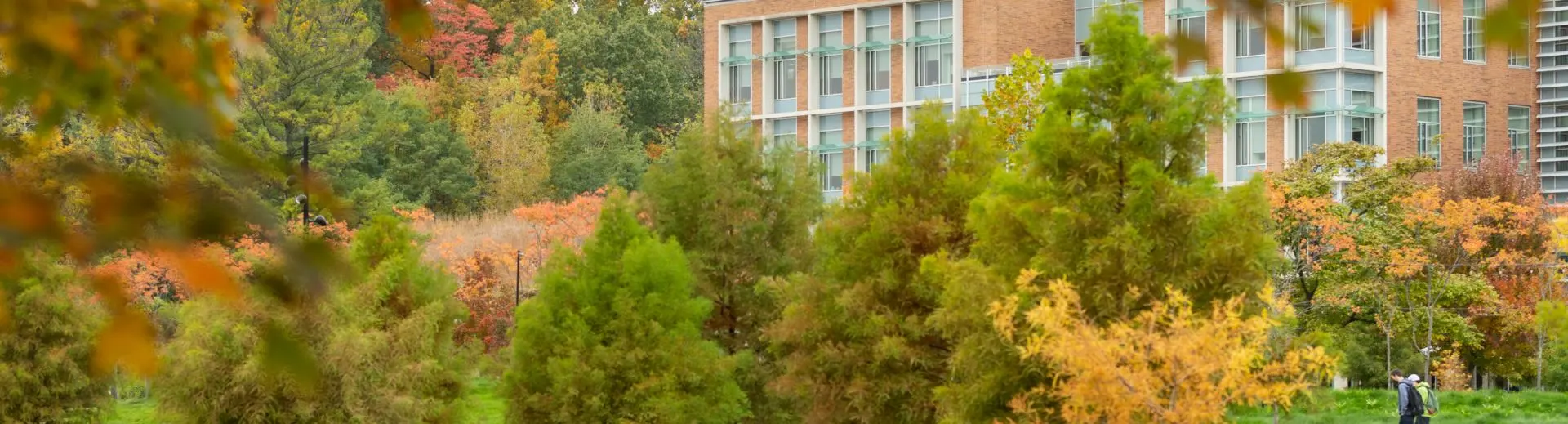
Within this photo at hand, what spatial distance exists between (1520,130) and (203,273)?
57.6 m

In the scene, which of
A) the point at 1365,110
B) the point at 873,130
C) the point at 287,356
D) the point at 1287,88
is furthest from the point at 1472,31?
the point at 287,356

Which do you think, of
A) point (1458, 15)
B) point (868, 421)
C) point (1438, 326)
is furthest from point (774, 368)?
point (1458, 15)

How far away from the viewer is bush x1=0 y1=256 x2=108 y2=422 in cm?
3216

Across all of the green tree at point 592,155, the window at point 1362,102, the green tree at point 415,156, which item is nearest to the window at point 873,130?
the green tree at point 592,155

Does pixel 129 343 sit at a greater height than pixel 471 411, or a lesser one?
greater

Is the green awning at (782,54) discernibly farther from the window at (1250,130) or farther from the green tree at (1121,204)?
the green tree at (1121,204)

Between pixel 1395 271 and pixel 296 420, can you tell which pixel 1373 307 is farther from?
pixel 296 420

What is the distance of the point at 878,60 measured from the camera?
62656mm

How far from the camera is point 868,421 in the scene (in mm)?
25578

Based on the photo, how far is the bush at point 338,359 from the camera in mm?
26516

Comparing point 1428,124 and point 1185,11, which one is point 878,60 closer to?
point 1185,11

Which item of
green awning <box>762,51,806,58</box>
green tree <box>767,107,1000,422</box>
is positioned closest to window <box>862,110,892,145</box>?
green awning <box>762,51,806,58</box>

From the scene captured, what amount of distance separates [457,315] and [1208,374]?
15.1 meters

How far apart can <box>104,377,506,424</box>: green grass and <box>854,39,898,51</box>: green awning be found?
18.9 meters
